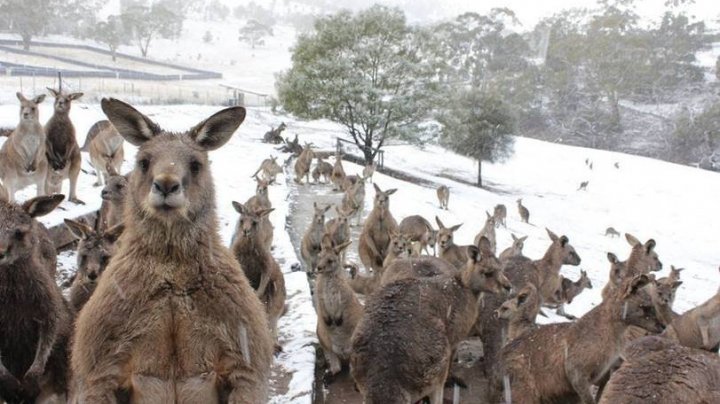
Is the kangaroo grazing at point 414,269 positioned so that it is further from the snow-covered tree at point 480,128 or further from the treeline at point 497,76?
the snow-covered tree at point 480,128

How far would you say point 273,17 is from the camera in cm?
13325

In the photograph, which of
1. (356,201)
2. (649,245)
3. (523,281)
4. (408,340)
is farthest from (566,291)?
(356,201)

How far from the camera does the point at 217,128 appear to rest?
301 cm

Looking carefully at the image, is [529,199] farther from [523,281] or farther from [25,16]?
[25,16]

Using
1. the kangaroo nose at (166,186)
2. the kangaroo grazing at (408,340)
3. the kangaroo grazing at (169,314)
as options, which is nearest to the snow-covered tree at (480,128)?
the kangaroo grazing at (408,340)

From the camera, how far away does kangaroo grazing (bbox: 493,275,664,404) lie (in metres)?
5.48

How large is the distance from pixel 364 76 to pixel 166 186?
1123 inches

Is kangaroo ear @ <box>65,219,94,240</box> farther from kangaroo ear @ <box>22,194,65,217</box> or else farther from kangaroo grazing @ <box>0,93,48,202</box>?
kangaroo grazing @ <box>0,93,48,202</box>

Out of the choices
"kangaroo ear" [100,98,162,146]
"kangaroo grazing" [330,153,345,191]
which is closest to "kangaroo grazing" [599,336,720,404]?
"kangaroo ear" [100,98,162,146]

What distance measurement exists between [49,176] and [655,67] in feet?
183

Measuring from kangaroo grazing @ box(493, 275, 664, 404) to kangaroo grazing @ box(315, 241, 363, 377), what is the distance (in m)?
1.51

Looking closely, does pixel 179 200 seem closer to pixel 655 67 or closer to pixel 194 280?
pixel 194 280

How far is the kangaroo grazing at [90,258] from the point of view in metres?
5.01

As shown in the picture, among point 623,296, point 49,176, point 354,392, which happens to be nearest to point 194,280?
point 354,392
